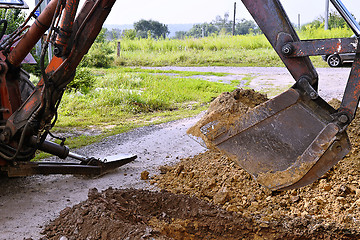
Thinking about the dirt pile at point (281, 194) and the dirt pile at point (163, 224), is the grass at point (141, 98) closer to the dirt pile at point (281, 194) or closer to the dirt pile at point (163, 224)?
the dirt pile at point (281, 194)

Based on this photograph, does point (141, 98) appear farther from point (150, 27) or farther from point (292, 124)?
point (150, 27)

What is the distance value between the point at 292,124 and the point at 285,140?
11 cm

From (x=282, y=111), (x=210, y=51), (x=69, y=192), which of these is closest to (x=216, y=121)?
(x=282, y=111)

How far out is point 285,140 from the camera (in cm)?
268

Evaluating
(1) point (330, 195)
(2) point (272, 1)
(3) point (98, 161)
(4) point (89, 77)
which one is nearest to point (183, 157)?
(3) point (98, 161)

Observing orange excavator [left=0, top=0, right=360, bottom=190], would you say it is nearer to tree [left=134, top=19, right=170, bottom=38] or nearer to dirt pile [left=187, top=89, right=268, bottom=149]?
dirt pile [left=187, top=89, right=268, bottom=149]

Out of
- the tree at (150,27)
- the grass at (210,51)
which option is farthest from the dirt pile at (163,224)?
the tree at (150,27)

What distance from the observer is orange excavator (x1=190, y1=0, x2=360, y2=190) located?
8.19 feet

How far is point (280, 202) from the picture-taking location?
3561mm

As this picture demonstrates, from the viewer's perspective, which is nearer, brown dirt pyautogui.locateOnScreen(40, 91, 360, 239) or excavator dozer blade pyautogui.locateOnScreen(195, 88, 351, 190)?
excavator dozer blade pyautogui.locateOnScreen(195, 88, 351, 190)

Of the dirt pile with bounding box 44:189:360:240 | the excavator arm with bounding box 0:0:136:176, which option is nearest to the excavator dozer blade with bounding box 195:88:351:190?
the dirt pile with bounding box 44:189:360:240

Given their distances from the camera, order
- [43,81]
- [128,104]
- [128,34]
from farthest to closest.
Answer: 1. [128,34]
2. [128,104]
3. [43,81]

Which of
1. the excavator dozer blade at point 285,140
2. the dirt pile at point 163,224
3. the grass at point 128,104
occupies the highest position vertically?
the excavator dozer blade at point 285,140

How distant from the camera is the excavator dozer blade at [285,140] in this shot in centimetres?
252
